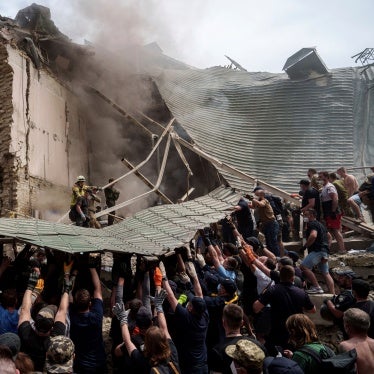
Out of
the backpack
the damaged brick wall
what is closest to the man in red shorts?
the backpack

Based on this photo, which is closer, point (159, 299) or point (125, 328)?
point (125, 328)

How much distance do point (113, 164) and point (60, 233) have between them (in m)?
9.88

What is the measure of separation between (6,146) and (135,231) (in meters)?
5.76

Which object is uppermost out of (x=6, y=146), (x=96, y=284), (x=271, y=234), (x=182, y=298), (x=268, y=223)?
(x=6, y=146)

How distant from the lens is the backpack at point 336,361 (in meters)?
2.99

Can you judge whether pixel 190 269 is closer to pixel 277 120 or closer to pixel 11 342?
pixel 11 342

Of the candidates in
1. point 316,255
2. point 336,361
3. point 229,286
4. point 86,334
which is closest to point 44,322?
point 86,334

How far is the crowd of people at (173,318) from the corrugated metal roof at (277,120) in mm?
8011

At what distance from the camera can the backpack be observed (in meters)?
2.99

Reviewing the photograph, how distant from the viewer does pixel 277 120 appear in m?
15.3

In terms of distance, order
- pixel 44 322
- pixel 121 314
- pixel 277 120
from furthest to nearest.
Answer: pixel 277 120, pixel 121 314, pixel 44 322

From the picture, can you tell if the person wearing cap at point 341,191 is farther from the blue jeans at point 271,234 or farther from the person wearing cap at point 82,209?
the person wearing cap at point 82,209

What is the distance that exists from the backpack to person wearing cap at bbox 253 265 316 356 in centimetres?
118

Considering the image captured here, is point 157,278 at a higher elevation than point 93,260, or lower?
lower
